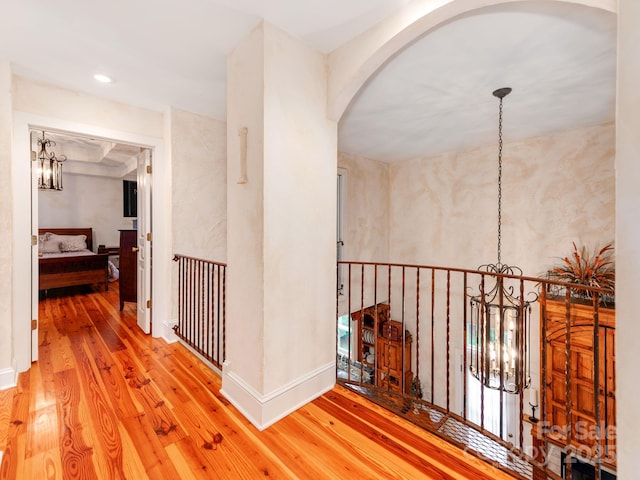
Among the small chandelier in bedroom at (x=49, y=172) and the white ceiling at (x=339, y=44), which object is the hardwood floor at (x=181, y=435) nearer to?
the white ceiling at (x=339, y=44)

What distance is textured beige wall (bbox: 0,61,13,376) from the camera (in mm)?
2164

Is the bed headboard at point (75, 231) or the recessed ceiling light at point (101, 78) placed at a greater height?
the recessed ceiling light at point (101, 78)

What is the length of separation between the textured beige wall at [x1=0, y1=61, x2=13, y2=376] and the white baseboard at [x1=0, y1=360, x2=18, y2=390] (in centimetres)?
3

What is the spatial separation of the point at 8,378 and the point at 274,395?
207 cm

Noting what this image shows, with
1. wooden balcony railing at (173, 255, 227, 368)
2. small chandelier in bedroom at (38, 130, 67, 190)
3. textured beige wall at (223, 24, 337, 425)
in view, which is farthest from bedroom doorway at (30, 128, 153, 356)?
textured beige wall at (223, 24, 337, 425)

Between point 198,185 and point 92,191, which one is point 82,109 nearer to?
point 198,185

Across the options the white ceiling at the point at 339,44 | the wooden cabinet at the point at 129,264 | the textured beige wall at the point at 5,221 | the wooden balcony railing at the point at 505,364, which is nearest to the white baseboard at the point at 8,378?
the textured beige wall at the point at 5,221

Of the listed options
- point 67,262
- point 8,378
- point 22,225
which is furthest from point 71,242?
point 8,378

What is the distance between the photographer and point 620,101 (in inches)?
27.5

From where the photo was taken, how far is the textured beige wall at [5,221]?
85.2 inches

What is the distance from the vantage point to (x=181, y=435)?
1.67 metres

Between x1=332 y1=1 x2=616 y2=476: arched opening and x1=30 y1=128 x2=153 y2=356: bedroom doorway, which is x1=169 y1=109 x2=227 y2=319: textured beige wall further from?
x1=332 y1=1 x2=616 y2=476: arched opening

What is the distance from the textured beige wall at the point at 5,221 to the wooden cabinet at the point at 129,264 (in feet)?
5.50

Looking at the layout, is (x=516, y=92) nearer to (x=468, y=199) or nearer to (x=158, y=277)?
(x=468, y=199)
